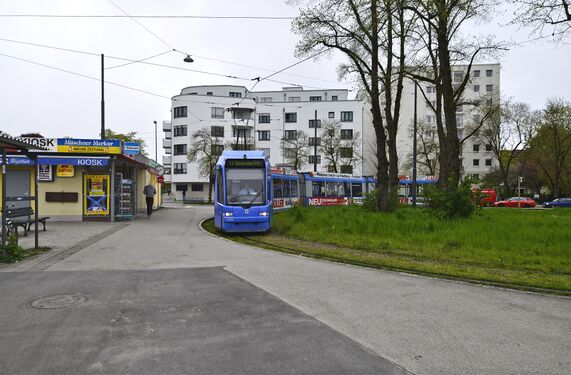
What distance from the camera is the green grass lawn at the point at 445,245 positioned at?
29.2 ft

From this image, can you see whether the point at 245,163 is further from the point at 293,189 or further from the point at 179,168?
the point at 179,168

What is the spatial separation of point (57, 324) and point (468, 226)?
11733 millimetres

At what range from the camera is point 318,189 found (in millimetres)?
31891

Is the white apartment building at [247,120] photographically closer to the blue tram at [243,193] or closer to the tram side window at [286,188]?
the tram side window at [286,188]

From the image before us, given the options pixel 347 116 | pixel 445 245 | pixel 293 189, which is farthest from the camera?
pixel 347 116

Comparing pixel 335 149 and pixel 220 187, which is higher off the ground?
pixel 335 149

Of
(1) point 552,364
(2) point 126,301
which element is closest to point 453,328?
(1) point 552,364

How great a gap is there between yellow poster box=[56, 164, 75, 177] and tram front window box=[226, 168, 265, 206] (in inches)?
353

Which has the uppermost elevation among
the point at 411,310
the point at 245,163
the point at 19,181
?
the point at 245,163

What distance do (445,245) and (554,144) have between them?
48811 mm

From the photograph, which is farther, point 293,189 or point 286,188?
point 293,189

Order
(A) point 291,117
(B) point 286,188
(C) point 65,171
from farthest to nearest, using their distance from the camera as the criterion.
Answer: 1. (A) point 291,117
2. (B) point 286,188
3. (C) point 65,171

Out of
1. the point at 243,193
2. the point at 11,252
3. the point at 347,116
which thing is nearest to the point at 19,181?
the point at 243,193

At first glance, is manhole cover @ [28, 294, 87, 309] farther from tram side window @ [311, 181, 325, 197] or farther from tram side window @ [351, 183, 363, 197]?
tram side window @ [351, 183, 363, 197]
